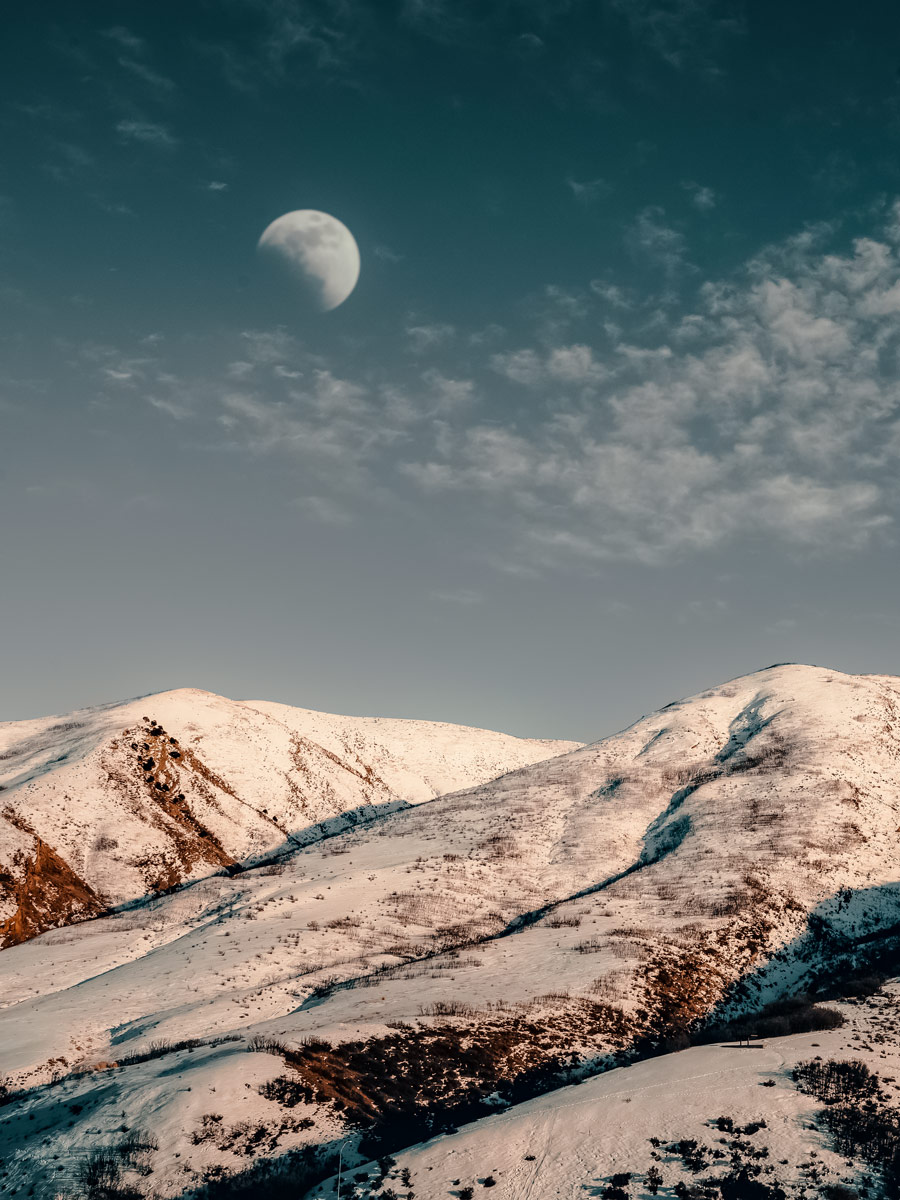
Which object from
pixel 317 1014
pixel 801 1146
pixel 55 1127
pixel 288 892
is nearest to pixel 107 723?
pixel 288 892

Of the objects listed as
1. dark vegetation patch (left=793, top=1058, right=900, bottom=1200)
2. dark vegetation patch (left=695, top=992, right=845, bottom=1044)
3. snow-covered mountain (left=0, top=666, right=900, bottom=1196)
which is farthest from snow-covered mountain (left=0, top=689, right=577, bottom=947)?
dark vegetation patch (left=793, top=1058, right=900, bottom=1200)

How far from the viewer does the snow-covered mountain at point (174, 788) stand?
213 feet

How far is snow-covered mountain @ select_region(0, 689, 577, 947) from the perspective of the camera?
65062mm

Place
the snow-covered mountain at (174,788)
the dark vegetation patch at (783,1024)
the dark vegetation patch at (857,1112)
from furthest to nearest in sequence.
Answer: the snow-covered mountain at (174,788) → the dark vegetation patch at (783,1024) → the dark vegetation patch at (857,1112)

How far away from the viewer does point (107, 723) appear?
313 ft

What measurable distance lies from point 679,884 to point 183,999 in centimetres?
3470

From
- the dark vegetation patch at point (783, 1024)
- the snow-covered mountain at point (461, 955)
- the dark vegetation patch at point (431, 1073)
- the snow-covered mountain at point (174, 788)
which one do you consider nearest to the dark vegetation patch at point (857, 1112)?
the dark vegetation patch at point (783, 1024)

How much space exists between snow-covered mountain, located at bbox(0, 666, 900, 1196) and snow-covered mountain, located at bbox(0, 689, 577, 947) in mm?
6802

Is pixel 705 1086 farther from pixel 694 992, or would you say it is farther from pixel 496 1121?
pixel 694 992

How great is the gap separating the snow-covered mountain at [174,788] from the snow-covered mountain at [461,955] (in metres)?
6.80

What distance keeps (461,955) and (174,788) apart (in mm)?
49658

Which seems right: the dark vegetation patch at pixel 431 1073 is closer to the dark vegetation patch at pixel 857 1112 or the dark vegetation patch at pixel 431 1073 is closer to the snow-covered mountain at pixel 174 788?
the dark vegetation patch at pixel 857 1112

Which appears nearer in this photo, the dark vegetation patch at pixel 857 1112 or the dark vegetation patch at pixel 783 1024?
the dark vegetation patch at pixel 857 1112

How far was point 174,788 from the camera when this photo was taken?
83.2 metres
